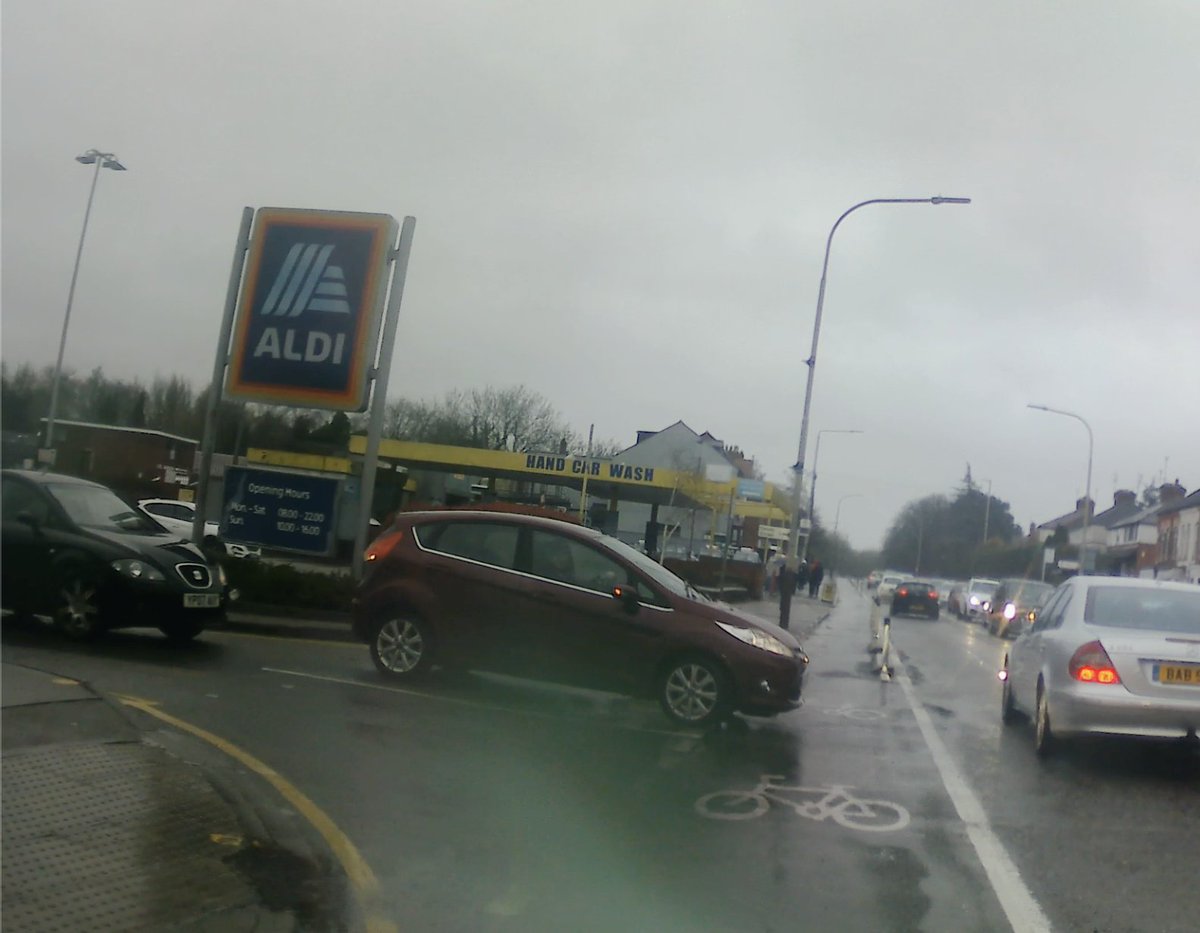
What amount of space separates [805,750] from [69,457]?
350 inches

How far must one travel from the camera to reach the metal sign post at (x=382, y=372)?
16.5 meters

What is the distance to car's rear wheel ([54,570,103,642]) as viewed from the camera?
11.4 meters

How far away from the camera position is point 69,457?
13.5 meters

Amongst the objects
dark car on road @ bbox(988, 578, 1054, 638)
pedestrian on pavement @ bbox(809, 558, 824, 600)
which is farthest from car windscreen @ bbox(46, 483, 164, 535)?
pedestrian on pavement @ bbox(809, 558, 824, 600)

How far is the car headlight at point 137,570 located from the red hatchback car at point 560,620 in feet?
6.40

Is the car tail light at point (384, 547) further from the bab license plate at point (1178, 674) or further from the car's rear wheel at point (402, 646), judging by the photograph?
the bab license plate at point (1178, 674)

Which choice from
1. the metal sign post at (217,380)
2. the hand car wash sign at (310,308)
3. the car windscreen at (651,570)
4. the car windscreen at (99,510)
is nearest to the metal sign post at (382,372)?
the hand car wash sign at (310,308)

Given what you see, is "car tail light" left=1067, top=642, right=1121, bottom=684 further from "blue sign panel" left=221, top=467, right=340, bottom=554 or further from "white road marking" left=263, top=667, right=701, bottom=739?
"blue sign panel" left=221, top=467, right=340, bottom=554

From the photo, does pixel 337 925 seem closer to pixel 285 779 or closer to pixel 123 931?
pixel 123 931

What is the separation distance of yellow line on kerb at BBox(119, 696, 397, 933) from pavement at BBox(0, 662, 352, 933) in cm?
10

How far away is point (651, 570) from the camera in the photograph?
10.7 m

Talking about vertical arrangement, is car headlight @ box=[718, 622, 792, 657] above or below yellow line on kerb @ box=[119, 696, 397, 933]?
above

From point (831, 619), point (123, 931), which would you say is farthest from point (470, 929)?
point (831, 619)

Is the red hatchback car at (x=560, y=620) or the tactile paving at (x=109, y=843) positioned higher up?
the red hatchback car at (x=560, y=620)
